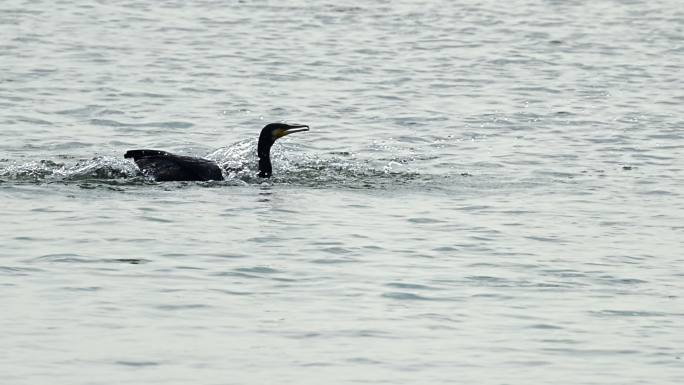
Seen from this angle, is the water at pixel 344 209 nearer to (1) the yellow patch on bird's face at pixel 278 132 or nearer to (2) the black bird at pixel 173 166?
(2) the black bird at pixel 173 166

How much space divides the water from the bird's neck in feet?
0.82

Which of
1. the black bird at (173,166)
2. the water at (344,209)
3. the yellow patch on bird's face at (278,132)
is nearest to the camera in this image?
the water at (344,209)

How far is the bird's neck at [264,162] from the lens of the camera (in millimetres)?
17328

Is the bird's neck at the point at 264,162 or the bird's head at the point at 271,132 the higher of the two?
the bird's head at the point at 271,132

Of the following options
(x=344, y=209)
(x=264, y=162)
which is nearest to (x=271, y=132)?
(x=264, y=162)

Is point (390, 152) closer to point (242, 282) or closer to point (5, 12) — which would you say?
point (242, 282)

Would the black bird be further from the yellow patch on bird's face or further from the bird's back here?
the yellow patch on bird's face

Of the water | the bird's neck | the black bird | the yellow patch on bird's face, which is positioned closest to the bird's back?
the black bird

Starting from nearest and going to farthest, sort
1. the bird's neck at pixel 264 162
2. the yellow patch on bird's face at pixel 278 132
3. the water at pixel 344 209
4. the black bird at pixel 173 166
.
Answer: the water at pixel 344 209 < the black bird at pixel 173 166 < the bird's neck at pixel 264 162 < the yellow patch on bird's face at pixel 278 132

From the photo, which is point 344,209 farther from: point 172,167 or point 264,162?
point 264,162

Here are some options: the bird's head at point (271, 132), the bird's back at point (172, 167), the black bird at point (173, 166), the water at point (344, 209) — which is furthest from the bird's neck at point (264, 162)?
the bird's back at point (172, 167)

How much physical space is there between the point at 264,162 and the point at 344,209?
2.32m

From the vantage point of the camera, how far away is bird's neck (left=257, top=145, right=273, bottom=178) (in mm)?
17328

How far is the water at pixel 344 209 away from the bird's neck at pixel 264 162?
249 millimetres
